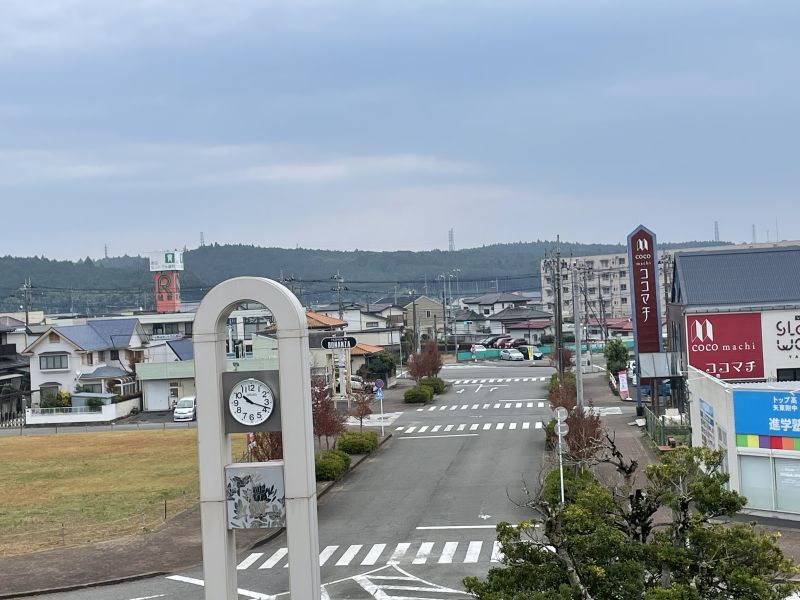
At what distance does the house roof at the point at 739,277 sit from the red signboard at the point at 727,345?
820 mm

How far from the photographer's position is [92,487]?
34.4 m

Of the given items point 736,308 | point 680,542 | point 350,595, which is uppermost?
point 736,308

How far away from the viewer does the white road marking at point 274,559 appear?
72.8 feet

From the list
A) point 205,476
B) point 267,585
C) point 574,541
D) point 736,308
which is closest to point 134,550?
point 267,585

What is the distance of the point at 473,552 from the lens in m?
22.4

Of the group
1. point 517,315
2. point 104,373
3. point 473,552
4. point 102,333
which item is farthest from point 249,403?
point 517,315

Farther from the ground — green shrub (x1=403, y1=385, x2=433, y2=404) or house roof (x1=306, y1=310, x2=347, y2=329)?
house roof (x1=306, y1=310, x2=347, y2=329)

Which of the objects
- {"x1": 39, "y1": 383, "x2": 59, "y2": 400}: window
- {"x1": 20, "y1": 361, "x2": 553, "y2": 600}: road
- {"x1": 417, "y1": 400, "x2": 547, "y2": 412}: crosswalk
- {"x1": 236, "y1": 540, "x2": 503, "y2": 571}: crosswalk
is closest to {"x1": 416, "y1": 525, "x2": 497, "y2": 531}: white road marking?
{"x1": 20, "y1": 361, "x2": 553, "y2": 600}: road

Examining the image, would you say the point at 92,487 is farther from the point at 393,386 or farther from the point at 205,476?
the point at 393,386

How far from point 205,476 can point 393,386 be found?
58.8m

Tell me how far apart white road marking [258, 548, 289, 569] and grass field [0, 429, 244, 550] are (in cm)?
671

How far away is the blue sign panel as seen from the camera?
76.3ft

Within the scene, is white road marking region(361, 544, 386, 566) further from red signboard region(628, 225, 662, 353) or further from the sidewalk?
red signboard region(628, 225, 662, 353)

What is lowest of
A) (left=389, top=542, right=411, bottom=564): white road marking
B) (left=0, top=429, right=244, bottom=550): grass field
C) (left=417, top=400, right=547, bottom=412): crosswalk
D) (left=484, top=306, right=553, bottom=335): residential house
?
(left=389, top=542, right=411, bottom=564): white road marking
